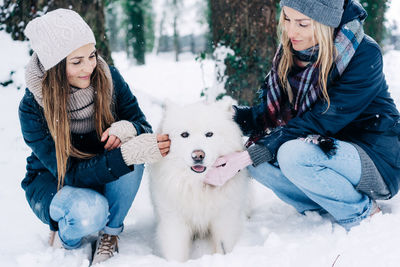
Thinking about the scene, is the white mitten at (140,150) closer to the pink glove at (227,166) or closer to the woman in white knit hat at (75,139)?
the woman in white knit hat at (75,139)

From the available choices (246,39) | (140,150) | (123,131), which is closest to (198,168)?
(140,150)

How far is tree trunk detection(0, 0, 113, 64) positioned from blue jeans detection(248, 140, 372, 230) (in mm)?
3282

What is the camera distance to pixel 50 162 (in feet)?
7.17

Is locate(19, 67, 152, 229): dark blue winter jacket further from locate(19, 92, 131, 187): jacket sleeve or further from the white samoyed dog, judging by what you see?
the white samoyed dog

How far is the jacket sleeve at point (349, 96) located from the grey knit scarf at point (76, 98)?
1.26 metres

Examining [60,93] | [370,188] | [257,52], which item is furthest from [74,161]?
[257,52]

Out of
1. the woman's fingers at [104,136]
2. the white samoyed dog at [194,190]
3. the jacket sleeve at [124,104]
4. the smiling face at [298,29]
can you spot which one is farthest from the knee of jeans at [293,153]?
the woman's fingers at [104,136]

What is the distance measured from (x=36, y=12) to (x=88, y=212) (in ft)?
10.6

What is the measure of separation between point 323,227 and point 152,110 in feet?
11.0

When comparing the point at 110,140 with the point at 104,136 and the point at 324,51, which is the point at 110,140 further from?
the point at 324,51

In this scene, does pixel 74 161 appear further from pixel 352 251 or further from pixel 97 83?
pixel 352 251

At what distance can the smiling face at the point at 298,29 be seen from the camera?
2.14 m

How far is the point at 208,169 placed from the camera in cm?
234

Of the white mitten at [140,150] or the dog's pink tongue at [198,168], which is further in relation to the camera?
the dog's pink tongue at [198,168]
